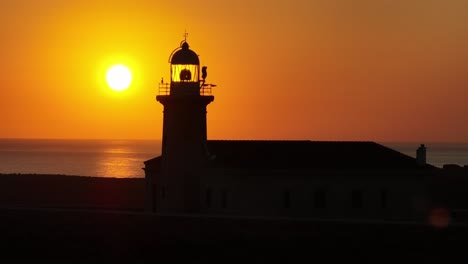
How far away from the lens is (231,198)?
132 ft

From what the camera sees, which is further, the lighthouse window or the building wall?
the lighthouse window

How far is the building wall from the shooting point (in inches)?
1591

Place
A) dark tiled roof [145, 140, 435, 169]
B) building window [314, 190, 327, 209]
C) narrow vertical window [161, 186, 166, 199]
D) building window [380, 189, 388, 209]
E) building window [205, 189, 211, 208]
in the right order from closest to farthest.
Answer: building window [314, 190, 327, 209] → building window [205, 189, 211, 208] → dark tiled roof [145, 140, 435, 169] → building window [380, 189, 388, 209] → narrow vertical window [161, 186, 166, 199]

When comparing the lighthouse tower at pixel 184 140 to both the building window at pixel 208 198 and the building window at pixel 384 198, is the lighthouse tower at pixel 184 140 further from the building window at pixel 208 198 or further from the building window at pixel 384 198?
the building window at pixel 384 198

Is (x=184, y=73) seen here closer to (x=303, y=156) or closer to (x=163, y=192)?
(x=163, y=192)

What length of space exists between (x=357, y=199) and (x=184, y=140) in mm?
7481

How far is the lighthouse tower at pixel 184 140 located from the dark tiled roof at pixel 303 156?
915 mm

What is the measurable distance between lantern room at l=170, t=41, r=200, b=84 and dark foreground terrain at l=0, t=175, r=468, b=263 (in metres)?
7.32

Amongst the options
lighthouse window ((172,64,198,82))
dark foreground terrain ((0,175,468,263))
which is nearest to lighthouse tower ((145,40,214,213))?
lighthouse window ((172,64,198,82))

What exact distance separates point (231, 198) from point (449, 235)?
9769 mm

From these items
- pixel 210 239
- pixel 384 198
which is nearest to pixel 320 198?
pixel 384 198

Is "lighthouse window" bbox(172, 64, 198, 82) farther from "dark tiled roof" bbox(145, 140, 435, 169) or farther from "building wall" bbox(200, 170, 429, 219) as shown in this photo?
"building wall" bbox(200, 170, 429, 219)

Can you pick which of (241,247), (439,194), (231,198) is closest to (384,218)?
(231,198)

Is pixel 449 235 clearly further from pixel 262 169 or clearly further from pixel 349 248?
pixel 262 169
